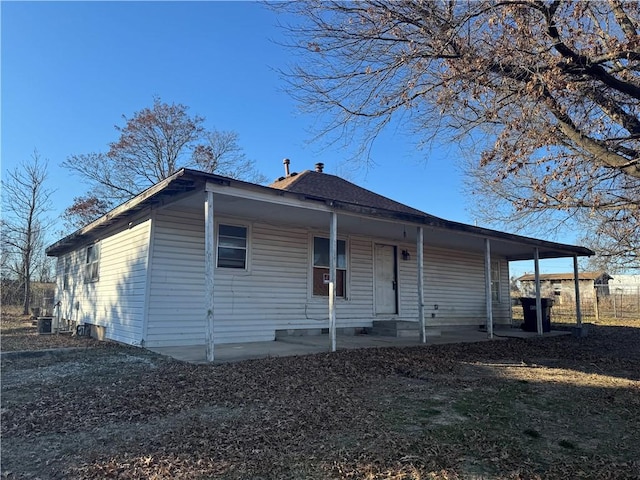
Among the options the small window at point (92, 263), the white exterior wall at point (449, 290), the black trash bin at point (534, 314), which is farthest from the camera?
the black trash bin at point (534, 314)

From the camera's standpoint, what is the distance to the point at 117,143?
80.6ft

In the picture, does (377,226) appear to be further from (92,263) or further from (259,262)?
(92,263)

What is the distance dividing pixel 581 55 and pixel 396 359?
5.15 meters

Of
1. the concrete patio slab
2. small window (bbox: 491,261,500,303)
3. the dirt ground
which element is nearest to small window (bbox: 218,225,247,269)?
the concrete patio slab

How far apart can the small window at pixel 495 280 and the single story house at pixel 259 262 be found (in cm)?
192

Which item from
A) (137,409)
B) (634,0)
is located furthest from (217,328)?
(634,0)

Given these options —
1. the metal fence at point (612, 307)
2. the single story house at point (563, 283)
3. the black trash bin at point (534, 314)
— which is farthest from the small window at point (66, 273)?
the single story house at point (563, 283)

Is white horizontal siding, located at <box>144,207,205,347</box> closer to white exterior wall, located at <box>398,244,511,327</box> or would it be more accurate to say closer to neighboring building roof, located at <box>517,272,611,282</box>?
white exterior wall, located at <box>398,244,511,327</box>

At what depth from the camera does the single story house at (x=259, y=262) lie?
8086 mm

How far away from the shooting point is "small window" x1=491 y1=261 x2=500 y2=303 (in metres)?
15.9

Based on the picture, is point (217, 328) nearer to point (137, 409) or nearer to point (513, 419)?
point (137, 409)

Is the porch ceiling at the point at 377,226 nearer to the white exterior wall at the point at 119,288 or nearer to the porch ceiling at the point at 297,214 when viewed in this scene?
the porch ceiling at the point at 297,214

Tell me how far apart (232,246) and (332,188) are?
393 centimetres

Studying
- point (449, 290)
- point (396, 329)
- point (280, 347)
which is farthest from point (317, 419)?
point (449, 290)
